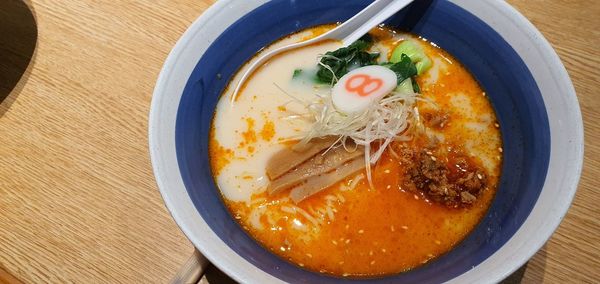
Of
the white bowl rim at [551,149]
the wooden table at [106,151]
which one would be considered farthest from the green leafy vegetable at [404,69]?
the wooden table at [106,151]

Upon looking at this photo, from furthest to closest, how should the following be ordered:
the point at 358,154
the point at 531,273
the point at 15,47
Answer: the point at 15,47 → the point at 358,154 → the point at 531,273

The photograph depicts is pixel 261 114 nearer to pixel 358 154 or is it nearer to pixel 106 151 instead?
pixel 358 154

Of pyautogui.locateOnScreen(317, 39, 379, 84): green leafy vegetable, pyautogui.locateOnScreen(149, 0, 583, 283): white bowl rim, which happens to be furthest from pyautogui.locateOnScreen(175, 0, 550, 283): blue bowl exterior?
pyautogui.locateOnScreen(317, 39, 379, 84): green leafy vegetable

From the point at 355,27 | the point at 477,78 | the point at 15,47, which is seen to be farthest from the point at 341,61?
the point at 15,47

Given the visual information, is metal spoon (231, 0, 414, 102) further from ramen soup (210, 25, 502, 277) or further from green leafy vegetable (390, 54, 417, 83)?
green leafy vegetable (390, 54, 417, 83)

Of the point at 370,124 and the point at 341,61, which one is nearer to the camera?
the point at 370,124

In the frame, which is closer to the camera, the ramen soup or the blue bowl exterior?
the blue bowl exterior
